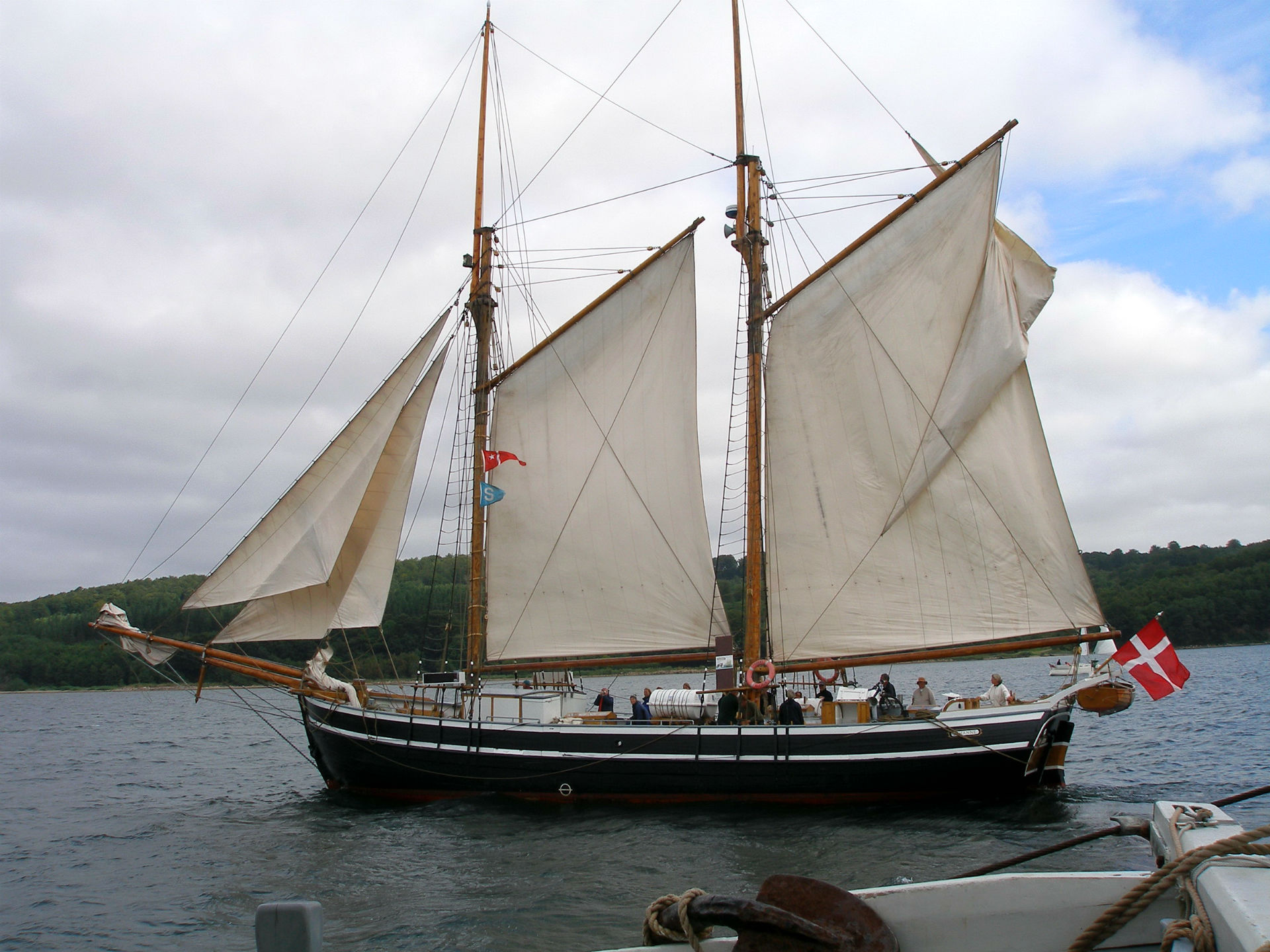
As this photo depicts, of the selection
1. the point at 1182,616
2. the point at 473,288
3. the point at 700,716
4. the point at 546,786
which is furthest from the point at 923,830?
the point at 1182,616

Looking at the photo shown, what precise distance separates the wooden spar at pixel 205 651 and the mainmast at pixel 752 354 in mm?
12883

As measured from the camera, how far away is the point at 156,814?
26.1 meters

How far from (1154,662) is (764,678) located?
8.08 meters

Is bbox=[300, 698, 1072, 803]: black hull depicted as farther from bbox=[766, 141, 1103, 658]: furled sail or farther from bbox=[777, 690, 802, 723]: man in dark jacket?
bbox=[766, 141, 1103, 658]: furled sail

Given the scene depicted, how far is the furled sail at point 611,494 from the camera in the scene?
23672 mm

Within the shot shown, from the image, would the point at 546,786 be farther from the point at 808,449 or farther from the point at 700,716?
the point at 808,449

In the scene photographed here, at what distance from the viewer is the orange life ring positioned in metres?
20.8

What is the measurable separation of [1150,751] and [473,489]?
1000 inches

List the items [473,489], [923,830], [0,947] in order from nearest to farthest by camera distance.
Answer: [0,947]
[923,830]
[473,489]

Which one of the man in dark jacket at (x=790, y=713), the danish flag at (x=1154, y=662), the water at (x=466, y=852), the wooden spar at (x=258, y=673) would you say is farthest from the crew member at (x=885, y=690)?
the wooden spar at (x=258, y=673)

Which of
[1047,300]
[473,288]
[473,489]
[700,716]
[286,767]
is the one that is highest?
[473,288]

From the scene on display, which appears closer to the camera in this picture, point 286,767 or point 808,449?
point 808,449

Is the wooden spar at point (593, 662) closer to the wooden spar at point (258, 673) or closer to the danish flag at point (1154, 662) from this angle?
the wooden spar at point (258, 673)

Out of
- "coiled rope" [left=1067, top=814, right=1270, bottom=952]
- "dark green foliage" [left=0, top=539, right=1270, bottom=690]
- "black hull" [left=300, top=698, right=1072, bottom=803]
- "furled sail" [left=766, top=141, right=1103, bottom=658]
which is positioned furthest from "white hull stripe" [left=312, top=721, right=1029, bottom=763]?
"dark green foliage" [left=0, top=539, right=1270, bottom=690]
